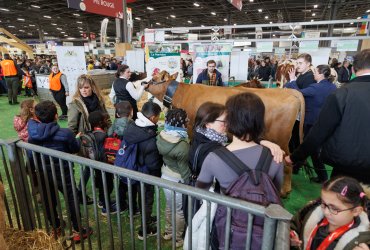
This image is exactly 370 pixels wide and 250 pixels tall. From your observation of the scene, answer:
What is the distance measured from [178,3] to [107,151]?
2160 cm

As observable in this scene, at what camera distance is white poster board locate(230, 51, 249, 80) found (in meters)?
8.00

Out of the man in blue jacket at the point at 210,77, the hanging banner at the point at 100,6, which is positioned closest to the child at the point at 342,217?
the man in blue jacket at the point at 210,77

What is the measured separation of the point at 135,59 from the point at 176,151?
712 centimetres

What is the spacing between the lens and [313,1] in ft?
64.5

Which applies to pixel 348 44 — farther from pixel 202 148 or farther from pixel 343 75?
pixel 202 148

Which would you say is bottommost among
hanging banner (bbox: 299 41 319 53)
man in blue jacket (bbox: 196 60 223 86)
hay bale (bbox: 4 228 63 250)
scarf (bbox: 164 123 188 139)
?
hay bale (bbox: 4 228 63 250)

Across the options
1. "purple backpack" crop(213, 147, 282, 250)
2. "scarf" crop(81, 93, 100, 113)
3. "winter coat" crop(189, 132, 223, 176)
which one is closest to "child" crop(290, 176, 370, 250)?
"purple backpack" crop(213, 147, 282, 250)

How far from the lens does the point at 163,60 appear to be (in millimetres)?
7066

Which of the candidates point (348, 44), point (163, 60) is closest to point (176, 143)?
point (163, 60)

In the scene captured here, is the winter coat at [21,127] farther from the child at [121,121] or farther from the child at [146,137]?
the child at [146,137]

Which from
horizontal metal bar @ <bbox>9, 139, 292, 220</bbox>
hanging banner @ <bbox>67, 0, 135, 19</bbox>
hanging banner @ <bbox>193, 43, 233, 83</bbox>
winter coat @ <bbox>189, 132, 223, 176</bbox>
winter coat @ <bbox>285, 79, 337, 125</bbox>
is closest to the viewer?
horizontal metal bar @ <bbox>9, 139, 292, 220</bbox>

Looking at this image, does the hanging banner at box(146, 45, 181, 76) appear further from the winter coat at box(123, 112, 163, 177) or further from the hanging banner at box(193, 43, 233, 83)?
the winter coat at box(123, 112, 163, 177)

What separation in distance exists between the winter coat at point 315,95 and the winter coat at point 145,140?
230cm

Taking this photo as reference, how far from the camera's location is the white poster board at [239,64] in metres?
8.00
